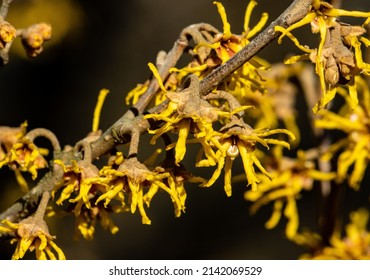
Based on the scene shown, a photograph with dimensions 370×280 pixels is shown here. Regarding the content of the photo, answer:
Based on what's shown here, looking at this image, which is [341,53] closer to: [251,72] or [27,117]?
[251,72]

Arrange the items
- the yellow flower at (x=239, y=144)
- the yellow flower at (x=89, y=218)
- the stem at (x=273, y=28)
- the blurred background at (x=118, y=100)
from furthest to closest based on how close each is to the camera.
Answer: the blurred background at (x=118, y=100), the yellow flower at (x=89, y=218), the yellow flower at (x=239, y=144), the stem at (x=273, y=28)

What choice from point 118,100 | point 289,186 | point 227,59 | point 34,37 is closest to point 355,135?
point 289,186

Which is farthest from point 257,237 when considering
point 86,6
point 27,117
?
point 86,6

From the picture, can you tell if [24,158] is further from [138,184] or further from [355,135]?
[355,135]

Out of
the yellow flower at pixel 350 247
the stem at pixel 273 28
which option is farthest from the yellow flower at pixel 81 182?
the yellow flower at pixel 350 247

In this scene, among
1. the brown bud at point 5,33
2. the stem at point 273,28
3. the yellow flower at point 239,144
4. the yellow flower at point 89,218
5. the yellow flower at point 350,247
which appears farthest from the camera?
the yellow flower at point 350,247

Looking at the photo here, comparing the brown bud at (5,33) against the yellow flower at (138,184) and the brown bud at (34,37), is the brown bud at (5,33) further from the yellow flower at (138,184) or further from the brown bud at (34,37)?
the yellow flower at (138,184)

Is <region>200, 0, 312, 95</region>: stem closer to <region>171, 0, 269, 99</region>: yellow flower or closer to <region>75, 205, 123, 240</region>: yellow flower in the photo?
<region>171, 0, 269, 99</region>: yellow flower
